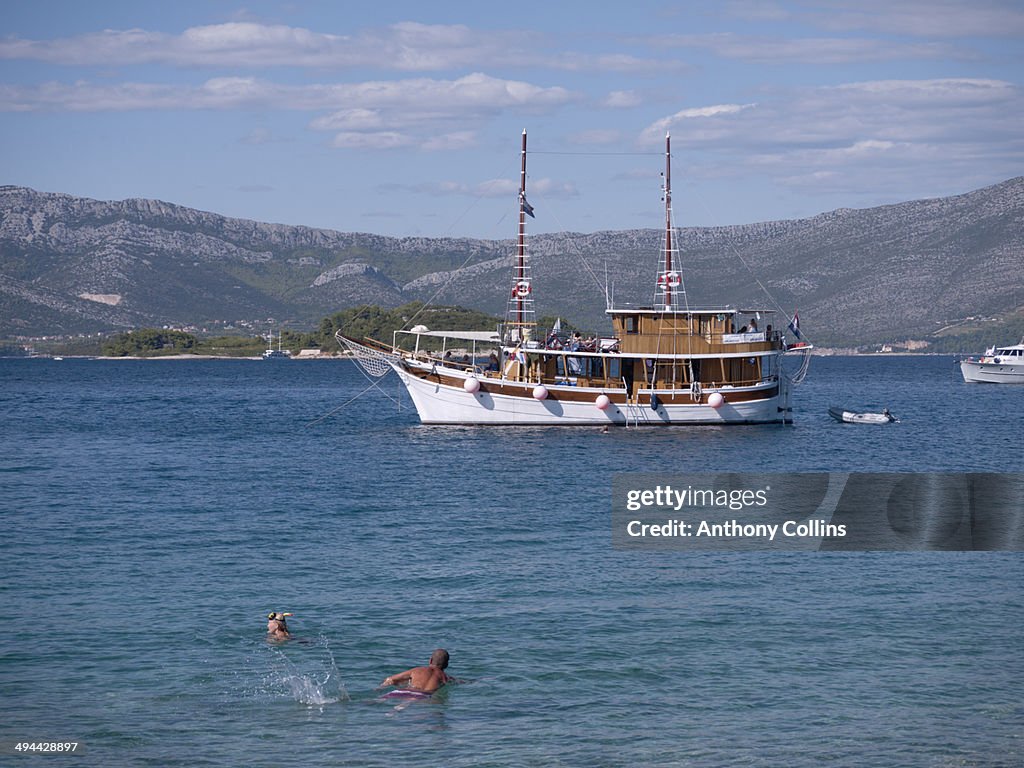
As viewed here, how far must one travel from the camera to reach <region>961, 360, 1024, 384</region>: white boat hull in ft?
444

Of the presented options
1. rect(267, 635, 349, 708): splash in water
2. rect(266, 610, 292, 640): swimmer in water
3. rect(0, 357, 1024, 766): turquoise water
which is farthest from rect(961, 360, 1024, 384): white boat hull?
rect(267, 635, 349, 708): splash in water

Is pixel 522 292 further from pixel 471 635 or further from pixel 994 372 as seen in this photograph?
pixel 994 372

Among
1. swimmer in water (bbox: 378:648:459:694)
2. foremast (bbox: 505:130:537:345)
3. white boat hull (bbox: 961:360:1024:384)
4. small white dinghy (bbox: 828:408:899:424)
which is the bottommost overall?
swimmer in water (bbox: 378:648:459:694)

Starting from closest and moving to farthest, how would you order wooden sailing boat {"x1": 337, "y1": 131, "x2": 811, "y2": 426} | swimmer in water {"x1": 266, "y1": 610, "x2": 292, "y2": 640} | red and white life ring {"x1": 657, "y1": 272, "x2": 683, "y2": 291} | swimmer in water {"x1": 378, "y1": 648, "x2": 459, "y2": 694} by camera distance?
1. swimmer in water {"x1": 378, "y1": 648, "x2": 459, "y2": 694}
2. swimmer in water {"x1": 266, "y1": 610, "x2": 292, "y2": 640}
3. wooden sailing boat {"x1": 337, "y1": 131, "x2": 811, "y2": 426}
4. red and white life ring {"x1": 657, "y1": 272, "x2": 683, "y2": 291}

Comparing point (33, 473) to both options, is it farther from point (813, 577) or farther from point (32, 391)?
point (32, 391)

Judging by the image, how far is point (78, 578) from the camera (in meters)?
29.6

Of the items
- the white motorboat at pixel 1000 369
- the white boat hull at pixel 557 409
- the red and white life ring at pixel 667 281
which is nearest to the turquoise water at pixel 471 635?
the white boat hull at pixel 557 409

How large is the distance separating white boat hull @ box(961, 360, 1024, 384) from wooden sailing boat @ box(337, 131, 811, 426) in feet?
247

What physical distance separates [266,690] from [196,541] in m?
14.8

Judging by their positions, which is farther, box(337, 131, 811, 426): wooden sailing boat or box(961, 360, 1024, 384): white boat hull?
box(961, 360, 1024, 384): white boat hull

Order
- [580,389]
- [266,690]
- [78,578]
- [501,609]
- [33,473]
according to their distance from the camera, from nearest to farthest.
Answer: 1. [266,690]
2. [501,609]
3. [78,578]
4. [33,473]
5. [580,389]

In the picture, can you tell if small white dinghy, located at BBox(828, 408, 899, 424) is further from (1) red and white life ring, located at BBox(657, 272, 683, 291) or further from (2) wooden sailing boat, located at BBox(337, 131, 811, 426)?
(1) red and white life ring, located at BBox(657, 272, 683, 291)

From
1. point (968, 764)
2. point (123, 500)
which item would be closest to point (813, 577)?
point (968, 764)

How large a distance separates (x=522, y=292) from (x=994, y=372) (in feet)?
276
